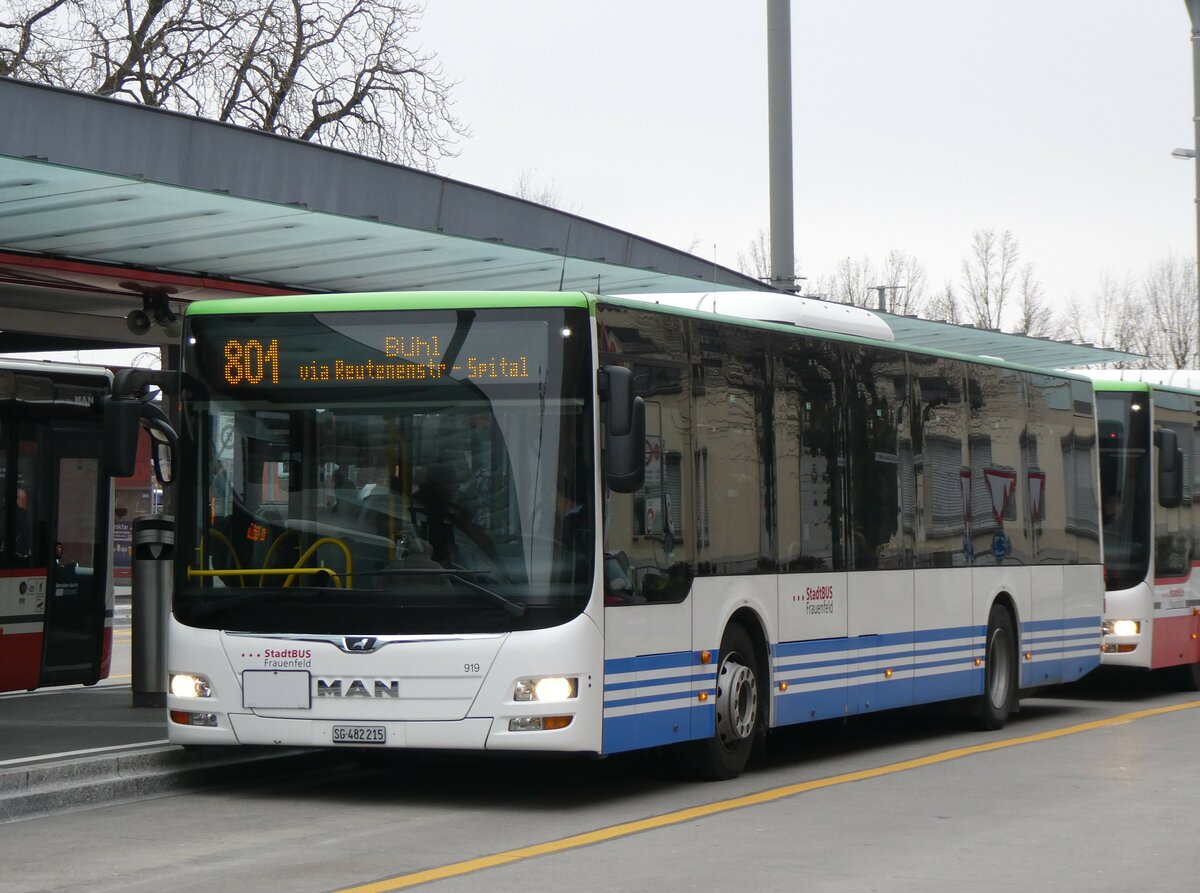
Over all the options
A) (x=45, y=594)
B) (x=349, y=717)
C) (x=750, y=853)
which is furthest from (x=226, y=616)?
(x=45, y=594)

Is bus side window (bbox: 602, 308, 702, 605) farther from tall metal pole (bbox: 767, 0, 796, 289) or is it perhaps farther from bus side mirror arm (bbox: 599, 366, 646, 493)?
tall metal pole (bbox: 767, 0, 796, 289)

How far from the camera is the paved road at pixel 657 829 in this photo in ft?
28.2

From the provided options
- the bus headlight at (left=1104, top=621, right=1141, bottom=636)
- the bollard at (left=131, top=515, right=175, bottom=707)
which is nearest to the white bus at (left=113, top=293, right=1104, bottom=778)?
the bollard at (left=131, top=515, right=175, bottom=707)

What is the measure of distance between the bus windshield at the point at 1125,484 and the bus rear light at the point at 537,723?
33.7ft

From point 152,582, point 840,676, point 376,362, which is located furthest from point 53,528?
point 840,676

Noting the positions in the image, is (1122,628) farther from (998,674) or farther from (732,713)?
(732,713)

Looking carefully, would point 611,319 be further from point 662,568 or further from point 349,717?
point 349,717

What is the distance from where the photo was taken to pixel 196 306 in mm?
11531

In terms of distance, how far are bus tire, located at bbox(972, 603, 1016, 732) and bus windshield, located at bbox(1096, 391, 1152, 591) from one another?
3242 millimetres

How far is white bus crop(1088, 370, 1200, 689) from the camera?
19438 millimetres

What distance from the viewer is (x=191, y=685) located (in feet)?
37.1

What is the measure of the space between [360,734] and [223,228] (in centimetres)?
570

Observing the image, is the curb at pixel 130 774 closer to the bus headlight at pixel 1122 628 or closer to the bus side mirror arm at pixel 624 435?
the bus side mirror arm at pixel 624 435

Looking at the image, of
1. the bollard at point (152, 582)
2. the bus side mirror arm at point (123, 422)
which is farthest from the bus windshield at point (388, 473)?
the bollard at point (152, 582)
